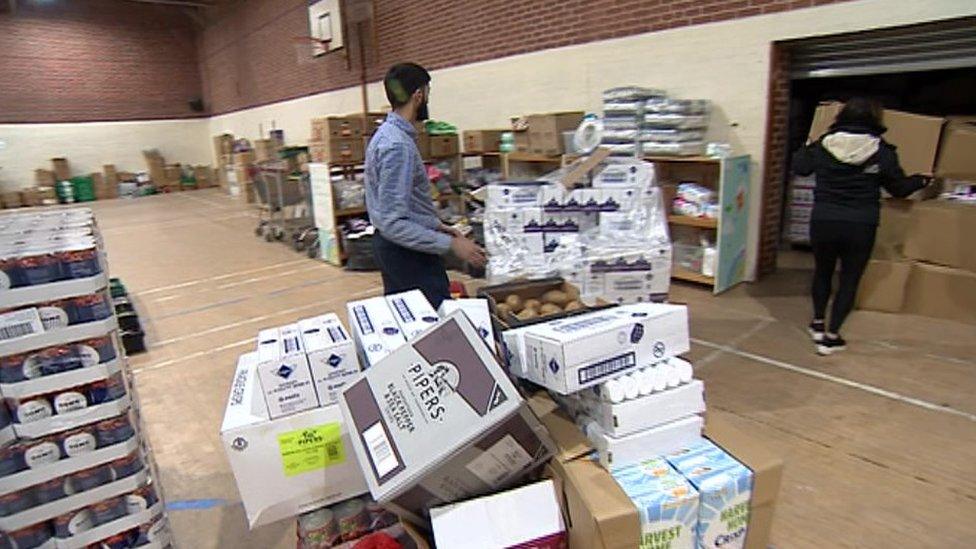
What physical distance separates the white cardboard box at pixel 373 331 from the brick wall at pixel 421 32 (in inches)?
160

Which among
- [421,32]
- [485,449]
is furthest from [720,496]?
[421,32]

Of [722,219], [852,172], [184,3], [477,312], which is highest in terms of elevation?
[184,3]

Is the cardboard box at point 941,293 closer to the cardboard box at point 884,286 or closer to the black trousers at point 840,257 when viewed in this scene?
the cardboard box at point 884,286

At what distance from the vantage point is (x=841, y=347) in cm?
338

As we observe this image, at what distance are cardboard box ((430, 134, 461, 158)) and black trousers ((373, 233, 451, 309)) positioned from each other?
4350 millimetres

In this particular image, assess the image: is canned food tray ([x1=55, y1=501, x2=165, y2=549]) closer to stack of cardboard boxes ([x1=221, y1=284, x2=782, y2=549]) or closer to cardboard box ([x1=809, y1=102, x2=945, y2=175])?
stack of cardboard boxes ([x1=221, y1=284, x2=782, y2=549])

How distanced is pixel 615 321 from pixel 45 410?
1577mm

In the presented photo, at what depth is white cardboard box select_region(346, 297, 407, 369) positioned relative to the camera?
1622mm

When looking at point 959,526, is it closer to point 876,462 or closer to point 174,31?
point 876,462

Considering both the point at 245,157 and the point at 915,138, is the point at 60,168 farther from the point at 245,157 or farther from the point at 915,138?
the point at 915,138

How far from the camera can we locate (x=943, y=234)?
3.70m

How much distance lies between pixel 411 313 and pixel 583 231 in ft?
4.22

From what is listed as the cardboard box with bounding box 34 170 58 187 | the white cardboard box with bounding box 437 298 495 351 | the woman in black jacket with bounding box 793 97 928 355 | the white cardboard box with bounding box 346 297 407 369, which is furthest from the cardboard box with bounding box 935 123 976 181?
the cardboard box with bounding box 34 170 58 187

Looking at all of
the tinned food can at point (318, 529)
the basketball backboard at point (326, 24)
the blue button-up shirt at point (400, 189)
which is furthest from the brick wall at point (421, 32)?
the tinned food can at point (318, 529)
